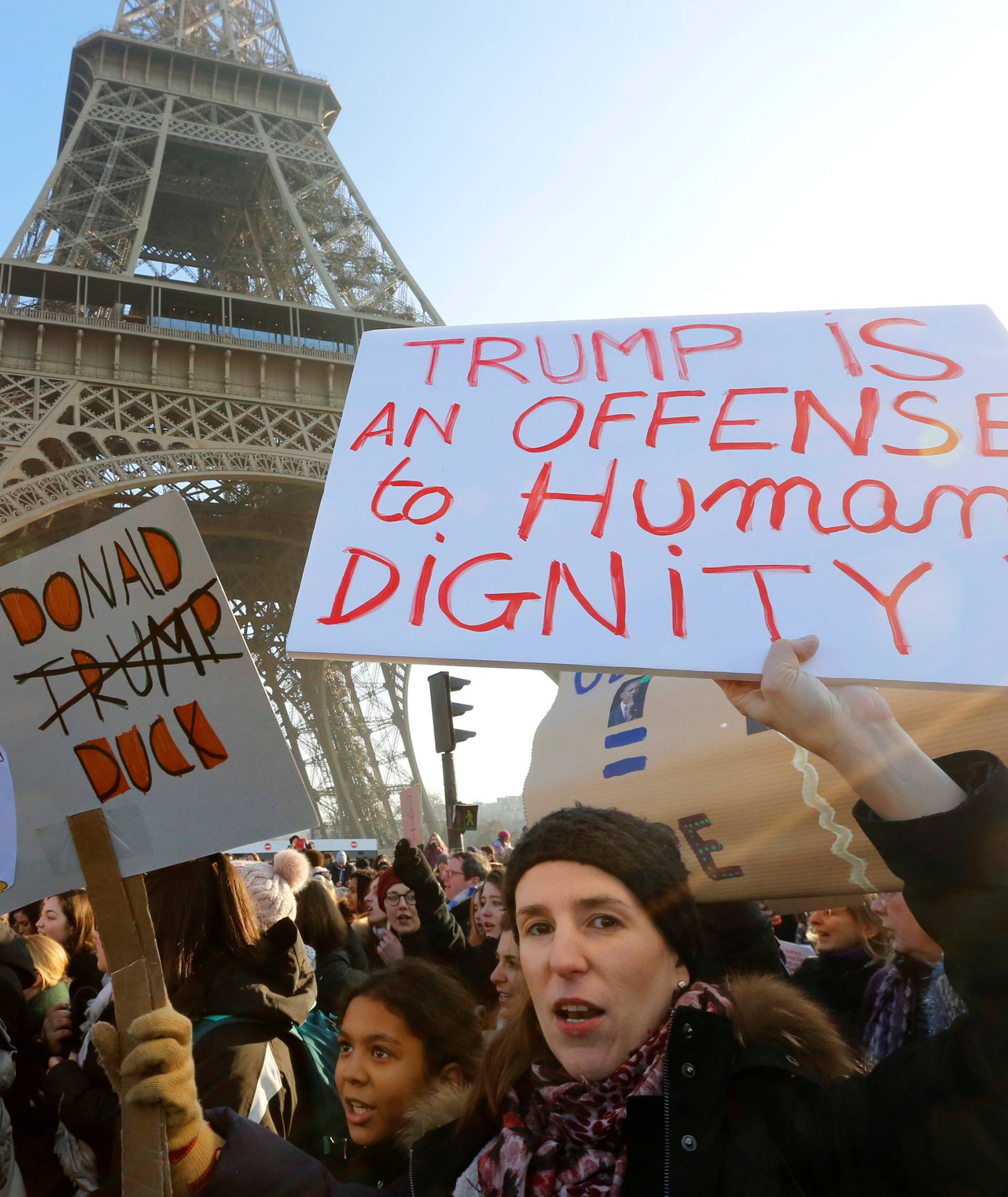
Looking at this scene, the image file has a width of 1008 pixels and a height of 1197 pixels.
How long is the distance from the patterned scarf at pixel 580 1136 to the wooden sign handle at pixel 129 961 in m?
0.47

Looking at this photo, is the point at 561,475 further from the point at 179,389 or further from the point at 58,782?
the point at 179,389

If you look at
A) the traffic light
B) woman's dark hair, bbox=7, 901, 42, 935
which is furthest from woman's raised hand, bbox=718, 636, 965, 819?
the traffic light

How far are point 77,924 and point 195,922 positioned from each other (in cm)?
169

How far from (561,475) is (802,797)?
2.72 ft

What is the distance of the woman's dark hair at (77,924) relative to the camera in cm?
349

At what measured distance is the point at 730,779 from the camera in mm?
1935

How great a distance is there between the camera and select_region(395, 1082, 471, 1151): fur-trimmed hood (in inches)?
61.4

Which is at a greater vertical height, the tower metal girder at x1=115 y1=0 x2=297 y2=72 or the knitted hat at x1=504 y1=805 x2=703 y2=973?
the tower metal girder at x1=115 y1=0 x2=297 y2=72

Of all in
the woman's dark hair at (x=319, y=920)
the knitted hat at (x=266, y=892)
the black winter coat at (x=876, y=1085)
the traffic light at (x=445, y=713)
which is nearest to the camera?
the black winter coat at (x=876, y=1085)


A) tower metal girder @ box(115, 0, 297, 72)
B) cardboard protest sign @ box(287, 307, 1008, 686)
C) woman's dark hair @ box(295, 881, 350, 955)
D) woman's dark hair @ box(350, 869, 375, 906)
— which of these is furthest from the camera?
tower metal girder @ box(115, 0, 297, 72)

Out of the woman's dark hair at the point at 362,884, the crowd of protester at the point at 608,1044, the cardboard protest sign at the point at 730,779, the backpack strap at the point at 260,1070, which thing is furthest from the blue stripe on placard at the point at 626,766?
the woman's dark hair at the point at 362,884

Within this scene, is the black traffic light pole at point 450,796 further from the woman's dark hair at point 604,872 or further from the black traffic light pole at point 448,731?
the woman's dark hair at point 604,872

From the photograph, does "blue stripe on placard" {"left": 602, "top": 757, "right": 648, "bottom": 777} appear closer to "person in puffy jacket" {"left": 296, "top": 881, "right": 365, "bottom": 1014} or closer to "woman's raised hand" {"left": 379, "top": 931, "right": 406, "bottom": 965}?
"person in puffy jacket" {"left": 296, "top": 881, "right": 365, "bottom": 1014}

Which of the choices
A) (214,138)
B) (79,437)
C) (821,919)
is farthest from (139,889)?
(214,138)
